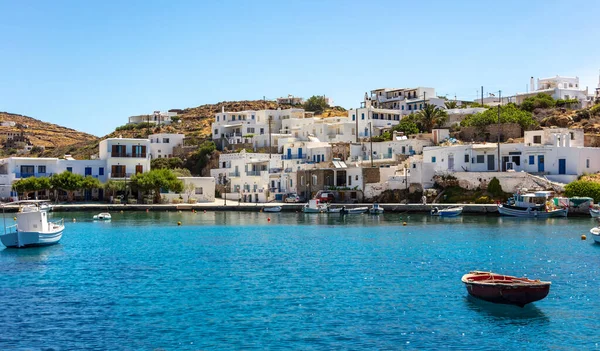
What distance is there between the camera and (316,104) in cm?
13725

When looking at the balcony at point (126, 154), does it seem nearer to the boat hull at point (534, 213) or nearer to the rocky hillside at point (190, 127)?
the rocky hillside at point (190, 127)

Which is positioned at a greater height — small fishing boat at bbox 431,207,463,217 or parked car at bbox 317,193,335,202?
parked car at bbox 317,193,335,202

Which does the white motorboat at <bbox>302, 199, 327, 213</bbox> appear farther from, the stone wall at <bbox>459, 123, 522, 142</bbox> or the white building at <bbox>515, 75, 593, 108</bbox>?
the white building at <bbox>515, 75, 593, 108</bbox>

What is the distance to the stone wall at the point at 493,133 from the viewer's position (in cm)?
8056

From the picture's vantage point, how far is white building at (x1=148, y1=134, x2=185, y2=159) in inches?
3991

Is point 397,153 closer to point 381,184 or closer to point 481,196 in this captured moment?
point 381,184

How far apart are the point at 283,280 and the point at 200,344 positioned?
10.3m

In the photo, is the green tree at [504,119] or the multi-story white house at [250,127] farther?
the multi-story white house at [250,127]

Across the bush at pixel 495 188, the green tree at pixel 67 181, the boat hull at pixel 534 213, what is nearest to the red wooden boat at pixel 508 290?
the boat hull at pixel 534 213

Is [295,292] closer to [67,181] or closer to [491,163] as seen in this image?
[491,163]

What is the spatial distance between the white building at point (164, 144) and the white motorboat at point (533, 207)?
183 feet

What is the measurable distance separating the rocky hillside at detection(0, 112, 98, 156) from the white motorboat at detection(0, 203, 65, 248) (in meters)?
92.2

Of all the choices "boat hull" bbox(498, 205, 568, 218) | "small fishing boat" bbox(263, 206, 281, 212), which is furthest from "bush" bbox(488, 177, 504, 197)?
"small fishing boat" bbox(263, 206, 281, 212)

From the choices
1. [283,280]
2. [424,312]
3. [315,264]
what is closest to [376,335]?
[424,312]
